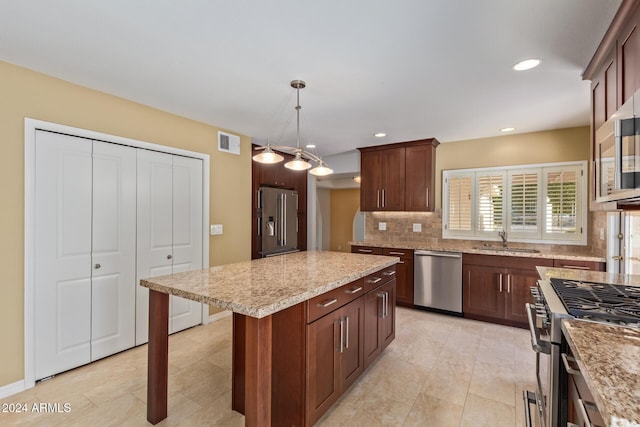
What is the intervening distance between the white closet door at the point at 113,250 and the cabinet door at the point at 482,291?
378 cm

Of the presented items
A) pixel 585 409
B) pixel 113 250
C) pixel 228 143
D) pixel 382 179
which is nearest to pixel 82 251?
pixel 113 250

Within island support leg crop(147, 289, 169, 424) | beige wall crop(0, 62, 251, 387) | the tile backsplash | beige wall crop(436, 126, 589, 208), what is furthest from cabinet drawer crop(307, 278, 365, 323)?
beige wall crop(436, 126, 589, 208)

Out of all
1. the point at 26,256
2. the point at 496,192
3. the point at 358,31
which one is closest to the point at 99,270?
the point at 26,256

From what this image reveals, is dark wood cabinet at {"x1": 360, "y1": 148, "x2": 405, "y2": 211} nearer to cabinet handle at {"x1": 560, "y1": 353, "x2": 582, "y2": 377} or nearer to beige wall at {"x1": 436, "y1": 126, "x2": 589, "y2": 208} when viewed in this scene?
beige wall at {"x1": 436, "y1": 126, "x2": 589, "y2": 208}

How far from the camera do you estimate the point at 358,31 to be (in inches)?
70.1

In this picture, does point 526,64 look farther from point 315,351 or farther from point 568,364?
point 315,351

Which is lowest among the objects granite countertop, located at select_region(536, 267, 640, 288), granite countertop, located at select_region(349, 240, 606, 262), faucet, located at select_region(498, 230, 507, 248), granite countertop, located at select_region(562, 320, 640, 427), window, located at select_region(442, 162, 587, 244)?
granite countertop, located at select_region(349, 240, 606, 262)

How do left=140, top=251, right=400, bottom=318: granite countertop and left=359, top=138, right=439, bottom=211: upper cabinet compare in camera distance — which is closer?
left=140, top=251, right=400, bottom=318: granite countertop

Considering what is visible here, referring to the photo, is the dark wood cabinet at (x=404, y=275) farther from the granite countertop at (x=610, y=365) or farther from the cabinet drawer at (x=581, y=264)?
the granite countertop at (x=610, y=365)

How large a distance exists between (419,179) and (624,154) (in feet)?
10.1

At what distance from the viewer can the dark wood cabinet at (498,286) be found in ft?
11.3

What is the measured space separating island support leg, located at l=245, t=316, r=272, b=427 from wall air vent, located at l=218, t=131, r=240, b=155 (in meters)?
2.89

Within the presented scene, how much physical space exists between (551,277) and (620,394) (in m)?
1.57

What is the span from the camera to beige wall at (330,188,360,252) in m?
7.67
